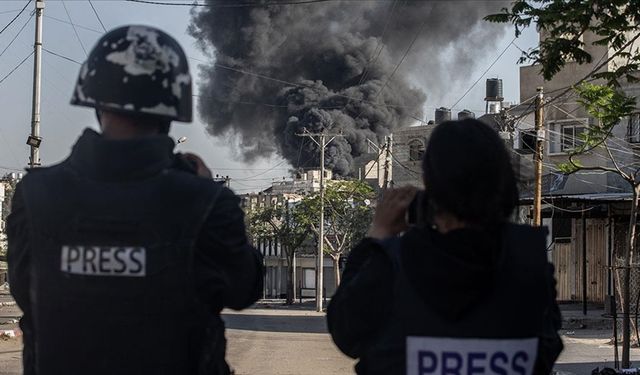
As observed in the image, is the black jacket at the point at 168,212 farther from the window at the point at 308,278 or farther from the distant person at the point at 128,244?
the window at the point at 308,278

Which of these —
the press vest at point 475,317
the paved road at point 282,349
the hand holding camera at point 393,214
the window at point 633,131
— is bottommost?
the paved road at point 282,349

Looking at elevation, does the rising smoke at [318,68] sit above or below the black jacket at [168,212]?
above

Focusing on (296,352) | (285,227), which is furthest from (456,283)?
(285,227)

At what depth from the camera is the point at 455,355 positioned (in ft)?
6.81

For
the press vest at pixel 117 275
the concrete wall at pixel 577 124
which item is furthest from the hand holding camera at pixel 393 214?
the concrete wall at pixel 577 124

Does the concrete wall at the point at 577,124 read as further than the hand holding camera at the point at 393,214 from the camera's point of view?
Yes

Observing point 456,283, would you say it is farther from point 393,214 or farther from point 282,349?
point 282,349

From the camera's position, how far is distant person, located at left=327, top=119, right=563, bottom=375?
204 cm

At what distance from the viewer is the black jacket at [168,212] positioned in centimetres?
205

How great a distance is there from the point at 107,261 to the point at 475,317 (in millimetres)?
867

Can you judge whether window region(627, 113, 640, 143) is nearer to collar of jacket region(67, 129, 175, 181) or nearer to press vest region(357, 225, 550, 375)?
press vest region(357, 225, 550, 375)

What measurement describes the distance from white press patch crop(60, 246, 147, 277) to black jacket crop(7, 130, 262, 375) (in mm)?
30

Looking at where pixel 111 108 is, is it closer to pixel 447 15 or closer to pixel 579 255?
pixel 579 255

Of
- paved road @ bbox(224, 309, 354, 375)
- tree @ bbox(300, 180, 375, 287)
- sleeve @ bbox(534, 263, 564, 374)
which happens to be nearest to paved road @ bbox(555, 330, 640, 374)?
paved road @ bbox(224, 309, 354, 375)
